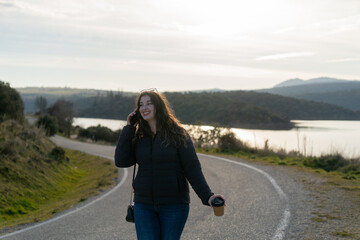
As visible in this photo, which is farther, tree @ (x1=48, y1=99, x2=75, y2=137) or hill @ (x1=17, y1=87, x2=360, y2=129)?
hill @ (x1=17, y1=87, x2=360, y2=129)

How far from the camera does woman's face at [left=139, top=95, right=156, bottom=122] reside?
3494 mm

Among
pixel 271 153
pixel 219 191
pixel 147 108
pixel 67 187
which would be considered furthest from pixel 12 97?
pixel 147 108

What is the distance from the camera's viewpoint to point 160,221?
3.30 m

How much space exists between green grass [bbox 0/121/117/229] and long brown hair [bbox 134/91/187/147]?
5.46 meters

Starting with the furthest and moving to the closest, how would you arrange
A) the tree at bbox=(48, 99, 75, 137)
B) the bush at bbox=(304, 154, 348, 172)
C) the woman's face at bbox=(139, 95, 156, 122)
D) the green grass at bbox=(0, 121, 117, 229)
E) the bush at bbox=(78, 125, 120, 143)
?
the tree at bbox=(48, 99, 75, 137)
the bush at bbox=(78, 125, 120, 143)
the bush at bbox=(304, 154, 348, 172)
the green grass at bbox=(0, 121, 117, 229)
the woman's face at bbox=(139, 95, 156, 122)

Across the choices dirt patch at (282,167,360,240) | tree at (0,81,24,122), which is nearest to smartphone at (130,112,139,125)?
dirt patch at (282,167,360,240)

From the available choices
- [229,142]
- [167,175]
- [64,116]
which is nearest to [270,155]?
[229,142]

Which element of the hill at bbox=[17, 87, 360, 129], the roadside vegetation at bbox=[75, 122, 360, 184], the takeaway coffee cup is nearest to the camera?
the takeaway coffee cup

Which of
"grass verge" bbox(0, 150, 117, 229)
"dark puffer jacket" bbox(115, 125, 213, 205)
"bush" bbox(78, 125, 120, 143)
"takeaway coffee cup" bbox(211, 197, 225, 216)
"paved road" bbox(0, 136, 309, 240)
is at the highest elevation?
"dark puffer jacket" bbox(115, 125, 213, 205)

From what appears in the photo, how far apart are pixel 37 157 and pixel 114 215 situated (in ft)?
26.5

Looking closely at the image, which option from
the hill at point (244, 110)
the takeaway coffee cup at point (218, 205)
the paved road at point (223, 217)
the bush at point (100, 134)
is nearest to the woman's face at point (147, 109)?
the takeaway coffee cup at point (218, 205)

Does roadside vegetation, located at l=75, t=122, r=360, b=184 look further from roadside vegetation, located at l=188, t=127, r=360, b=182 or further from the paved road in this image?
the paved road

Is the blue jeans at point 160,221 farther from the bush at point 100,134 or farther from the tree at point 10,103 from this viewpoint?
the bush at point 100,134

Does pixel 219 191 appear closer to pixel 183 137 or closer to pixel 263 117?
pixel 183 137
